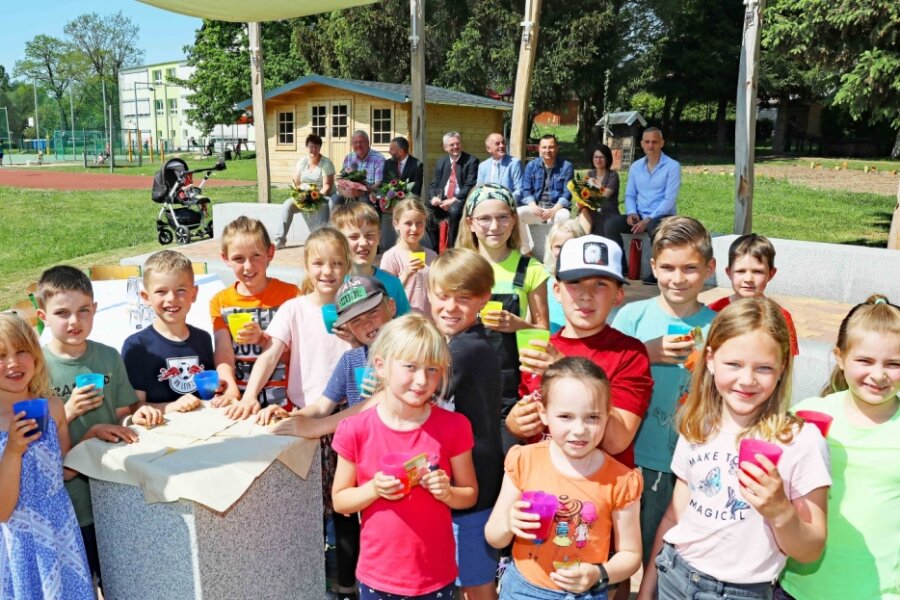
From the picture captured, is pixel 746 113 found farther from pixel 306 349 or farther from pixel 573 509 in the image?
pixel 573 509

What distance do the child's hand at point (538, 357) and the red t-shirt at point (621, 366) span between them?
0.40 ft

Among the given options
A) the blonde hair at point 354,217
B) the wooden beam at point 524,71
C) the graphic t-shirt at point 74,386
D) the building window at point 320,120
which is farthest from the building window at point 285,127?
the graphic t-shirt at point 74,386

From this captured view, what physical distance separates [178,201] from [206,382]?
10474 millimetres

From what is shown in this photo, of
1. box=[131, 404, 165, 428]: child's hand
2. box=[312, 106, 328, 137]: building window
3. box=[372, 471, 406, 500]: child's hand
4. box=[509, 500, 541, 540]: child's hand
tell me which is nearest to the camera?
box=[509, 500, 541, 540]: child's hand

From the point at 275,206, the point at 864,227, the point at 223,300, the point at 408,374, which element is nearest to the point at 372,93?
the point at 275,206

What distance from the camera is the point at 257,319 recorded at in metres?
3.52

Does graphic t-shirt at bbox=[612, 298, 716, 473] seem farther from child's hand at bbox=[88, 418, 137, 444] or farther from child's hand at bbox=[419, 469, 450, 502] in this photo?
child's hand at bbox=[88, 418, 137, 444]

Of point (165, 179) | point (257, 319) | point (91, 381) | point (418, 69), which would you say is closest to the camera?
point (91, 381)

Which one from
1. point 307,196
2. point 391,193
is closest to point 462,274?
point 391,193

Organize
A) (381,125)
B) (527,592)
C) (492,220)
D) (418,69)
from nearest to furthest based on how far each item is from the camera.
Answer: (527,592), (492,220), (418,69), (381,125)

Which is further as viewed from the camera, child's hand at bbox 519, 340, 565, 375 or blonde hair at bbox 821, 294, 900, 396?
child's hand at bbox 519, 340, 565, 375

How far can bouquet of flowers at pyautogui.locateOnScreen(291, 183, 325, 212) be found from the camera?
9.27 m

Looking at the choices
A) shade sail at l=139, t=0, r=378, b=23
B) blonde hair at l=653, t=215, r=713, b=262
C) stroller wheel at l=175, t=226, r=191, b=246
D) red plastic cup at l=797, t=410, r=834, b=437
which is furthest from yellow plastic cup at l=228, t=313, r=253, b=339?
stroller wheel at l=175, t=226, r=191, b=246

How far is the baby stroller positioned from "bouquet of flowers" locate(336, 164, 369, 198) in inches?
155
